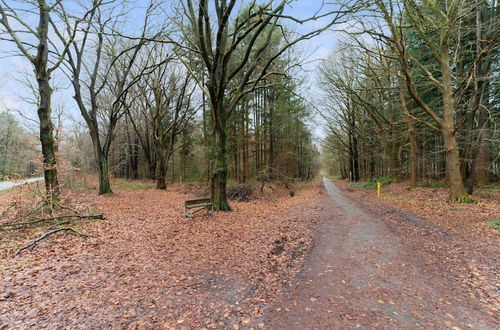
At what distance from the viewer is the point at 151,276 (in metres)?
4.12

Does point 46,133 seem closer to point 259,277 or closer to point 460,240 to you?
point 259,277

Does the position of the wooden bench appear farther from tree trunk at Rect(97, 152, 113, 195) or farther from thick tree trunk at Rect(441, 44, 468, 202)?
thick tree trunk at Rect(441, 44, 468, 202)

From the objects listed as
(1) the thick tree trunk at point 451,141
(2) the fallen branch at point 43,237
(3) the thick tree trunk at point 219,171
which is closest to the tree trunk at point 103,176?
(3) the thick tree trunk at point 219,171

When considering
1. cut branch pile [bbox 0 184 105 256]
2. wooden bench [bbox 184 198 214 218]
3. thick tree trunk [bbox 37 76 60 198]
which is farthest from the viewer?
wooden bench [bbox 184 198 214 218]

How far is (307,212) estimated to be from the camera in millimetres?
9195

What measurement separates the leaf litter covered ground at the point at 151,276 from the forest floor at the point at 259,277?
0.02 m

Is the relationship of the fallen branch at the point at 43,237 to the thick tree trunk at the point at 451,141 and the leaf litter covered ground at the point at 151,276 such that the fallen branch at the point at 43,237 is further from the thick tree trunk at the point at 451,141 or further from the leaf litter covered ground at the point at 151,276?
the thick tree trunk at the point at 451,141

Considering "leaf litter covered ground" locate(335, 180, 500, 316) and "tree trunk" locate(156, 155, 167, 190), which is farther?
"tree trunk" locate(156, 155, 167, 190)

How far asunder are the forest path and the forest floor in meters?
0.02

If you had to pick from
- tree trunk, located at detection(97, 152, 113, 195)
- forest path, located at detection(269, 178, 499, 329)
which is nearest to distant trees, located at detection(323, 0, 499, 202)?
forest path, located at detection(269, 178, 499, 329)

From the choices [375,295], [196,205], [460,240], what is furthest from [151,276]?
[460,240]

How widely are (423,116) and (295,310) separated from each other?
1817cm

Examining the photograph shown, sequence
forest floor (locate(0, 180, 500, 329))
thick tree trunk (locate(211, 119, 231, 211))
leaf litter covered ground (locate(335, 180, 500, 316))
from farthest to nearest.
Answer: thick tree trunk (locate(211, 119, 231, 211)) < leaf litter covered ground (locate(335, 180, 500, 316)) < forest floor (locate(0, 180, 500, 329))

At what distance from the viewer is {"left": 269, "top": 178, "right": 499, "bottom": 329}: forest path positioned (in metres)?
2.79
